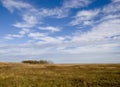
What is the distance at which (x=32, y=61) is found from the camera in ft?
275

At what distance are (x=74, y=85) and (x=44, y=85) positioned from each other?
10.3 feet

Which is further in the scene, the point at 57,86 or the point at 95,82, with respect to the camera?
the point at 95,82

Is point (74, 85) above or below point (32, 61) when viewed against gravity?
below

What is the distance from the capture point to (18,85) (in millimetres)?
23172

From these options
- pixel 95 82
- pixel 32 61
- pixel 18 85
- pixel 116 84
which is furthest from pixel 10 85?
pixel 32 61

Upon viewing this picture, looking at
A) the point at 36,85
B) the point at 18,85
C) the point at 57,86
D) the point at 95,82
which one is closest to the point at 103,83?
the point at 95,82

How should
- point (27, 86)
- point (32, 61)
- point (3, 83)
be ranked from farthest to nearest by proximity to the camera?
1. point (32, 61)
2. point (3, 83)
3. point (27, 86)

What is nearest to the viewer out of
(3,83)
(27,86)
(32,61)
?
(27,86)

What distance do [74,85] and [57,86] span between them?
184 centimetres

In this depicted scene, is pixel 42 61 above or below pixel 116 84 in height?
above

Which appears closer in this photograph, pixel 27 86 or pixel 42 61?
pixel 27 86

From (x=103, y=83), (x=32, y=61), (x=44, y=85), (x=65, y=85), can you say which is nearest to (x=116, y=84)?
(x=103, y=83)

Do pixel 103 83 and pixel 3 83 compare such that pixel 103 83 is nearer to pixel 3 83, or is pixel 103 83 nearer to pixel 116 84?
pixel 116 84

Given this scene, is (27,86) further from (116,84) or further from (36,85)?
(116,84)
